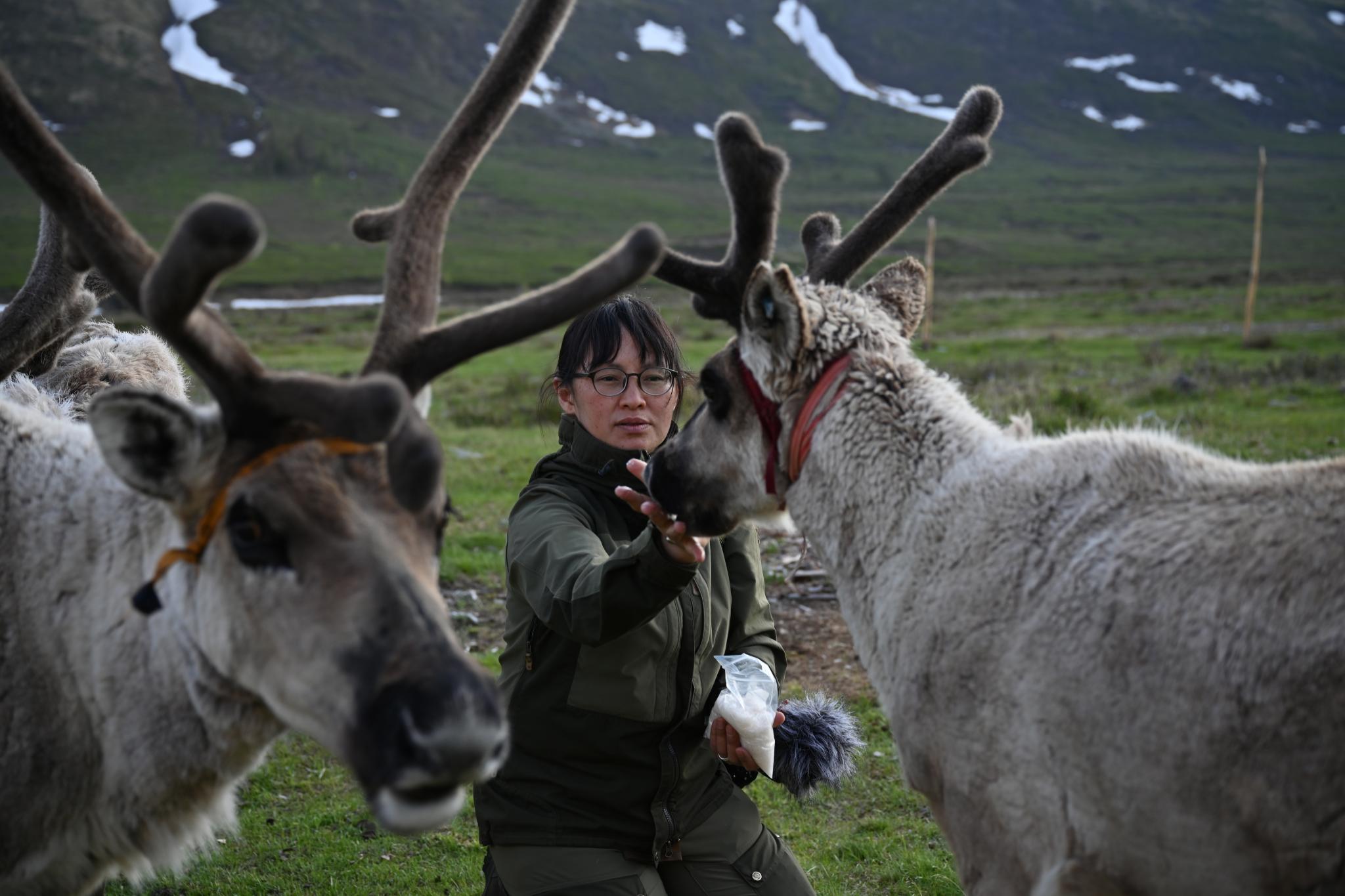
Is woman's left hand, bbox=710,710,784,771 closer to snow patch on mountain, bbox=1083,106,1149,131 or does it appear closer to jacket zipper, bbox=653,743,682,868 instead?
jacket zipper, bbox=653,743,682,868

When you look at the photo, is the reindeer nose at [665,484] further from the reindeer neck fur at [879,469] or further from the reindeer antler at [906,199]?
the reindeer antler at [906,199]

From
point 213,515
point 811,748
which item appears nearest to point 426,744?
point 213,515

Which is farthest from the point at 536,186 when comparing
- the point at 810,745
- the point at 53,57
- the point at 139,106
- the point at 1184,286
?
the point at 810,745

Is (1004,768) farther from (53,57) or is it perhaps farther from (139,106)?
(53,57)

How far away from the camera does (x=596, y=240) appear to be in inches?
4272

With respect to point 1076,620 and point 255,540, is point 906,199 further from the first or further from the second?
point 255,540

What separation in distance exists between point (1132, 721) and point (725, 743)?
1810mm

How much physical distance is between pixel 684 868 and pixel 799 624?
4.70 metres

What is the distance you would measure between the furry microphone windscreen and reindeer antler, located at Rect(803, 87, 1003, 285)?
6.93 feet

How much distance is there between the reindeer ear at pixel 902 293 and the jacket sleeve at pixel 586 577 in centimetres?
150

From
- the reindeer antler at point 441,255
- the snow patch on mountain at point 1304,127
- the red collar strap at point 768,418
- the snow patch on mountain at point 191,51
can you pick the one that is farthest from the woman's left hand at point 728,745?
the snow patch on mountain at point 1304,127

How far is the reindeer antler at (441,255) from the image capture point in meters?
3.70

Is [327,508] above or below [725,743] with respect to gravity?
above

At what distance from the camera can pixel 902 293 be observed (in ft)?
15.2
